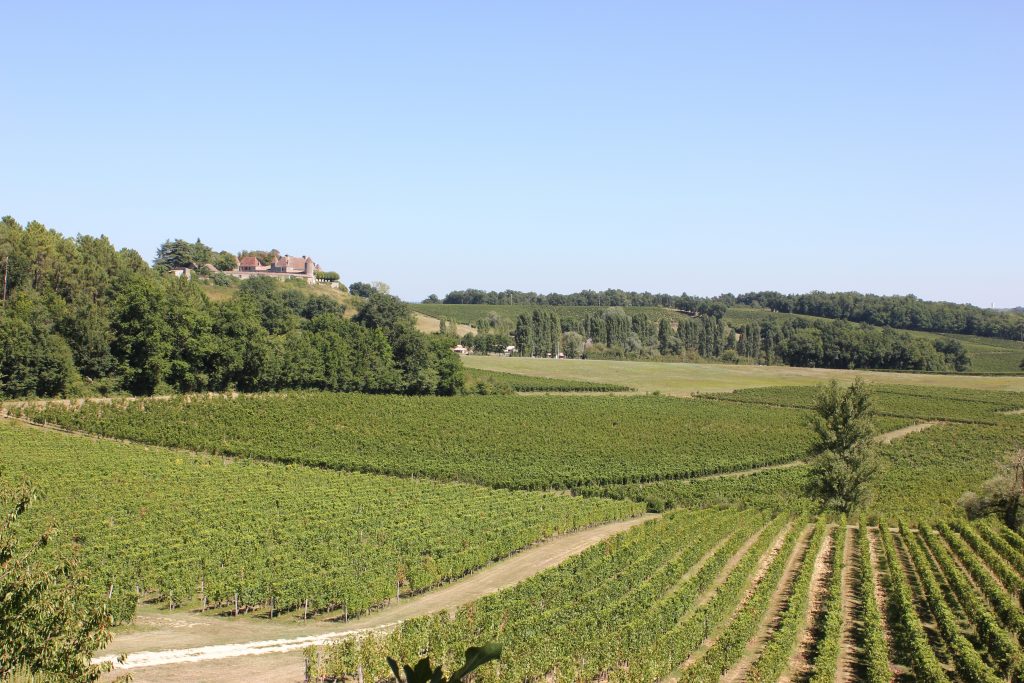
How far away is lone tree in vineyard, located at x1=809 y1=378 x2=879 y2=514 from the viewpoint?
5353cm

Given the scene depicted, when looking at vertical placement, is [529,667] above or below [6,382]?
below

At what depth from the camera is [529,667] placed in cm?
2341

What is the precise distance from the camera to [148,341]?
256ft

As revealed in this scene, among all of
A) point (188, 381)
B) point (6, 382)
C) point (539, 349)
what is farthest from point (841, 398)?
point (539, 349)

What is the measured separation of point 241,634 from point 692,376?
372 feet

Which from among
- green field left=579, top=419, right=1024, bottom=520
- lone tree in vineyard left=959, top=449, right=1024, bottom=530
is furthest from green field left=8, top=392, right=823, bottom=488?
lone tree in vineyard left=959, top=449, right=1024, bottom=530

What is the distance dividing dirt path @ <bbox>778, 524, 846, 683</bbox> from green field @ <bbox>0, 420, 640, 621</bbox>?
13270 millimetres

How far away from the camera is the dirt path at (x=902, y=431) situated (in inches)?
3376

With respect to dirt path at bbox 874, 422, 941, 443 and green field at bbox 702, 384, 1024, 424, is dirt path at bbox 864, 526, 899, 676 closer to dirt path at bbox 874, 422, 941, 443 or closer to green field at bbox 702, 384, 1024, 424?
dirt path at bbox 874, 422, 941, 443

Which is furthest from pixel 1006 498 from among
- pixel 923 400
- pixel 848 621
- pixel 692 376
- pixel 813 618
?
pixel 692 376

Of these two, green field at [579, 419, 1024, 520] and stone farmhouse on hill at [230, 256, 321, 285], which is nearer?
green field at [579, 419, 1024, 520]

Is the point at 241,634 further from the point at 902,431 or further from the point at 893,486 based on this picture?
the point at 902,431

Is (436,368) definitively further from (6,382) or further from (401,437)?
(6,382)

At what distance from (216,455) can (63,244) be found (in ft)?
135
